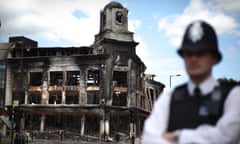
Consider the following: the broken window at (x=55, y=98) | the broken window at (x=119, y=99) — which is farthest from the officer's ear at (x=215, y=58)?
the broken window at (x=55, y=98)

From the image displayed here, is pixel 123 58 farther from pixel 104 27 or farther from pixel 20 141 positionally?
pixel 20 141

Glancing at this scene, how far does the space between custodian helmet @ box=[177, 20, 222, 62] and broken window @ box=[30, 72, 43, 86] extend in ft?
164

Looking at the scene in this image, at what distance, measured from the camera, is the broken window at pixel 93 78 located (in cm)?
4819

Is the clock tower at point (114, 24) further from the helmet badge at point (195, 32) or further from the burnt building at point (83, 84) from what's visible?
the helmet badge at point (195, 32)

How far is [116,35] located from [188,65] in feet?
157

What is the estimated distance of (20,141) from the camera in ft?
95.1

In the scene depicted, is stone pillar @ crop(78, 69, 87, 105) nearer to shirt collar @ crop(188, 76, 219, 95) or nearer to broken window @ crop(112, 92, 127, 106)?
broken window @ crop(112, 92, 127, 106)

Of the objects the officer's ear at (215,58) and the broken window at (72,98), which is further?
the broken window at (72,98)

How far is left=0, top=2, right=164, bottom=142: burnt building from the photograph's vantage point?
4712 centimetres

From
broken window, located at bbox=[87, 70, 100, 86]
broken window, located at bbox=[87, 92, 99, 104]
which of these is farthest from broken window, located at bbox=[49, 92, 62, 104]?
broken window, located at bbox=[87, 70, 100, 86]

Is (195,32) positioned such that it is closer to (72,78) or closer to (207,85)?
(207,85)

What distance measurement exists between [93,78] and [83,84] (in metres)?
1.59

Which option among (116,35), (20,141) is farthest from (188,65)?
(116,35)

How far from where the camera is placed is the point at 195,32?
7.64 ft
